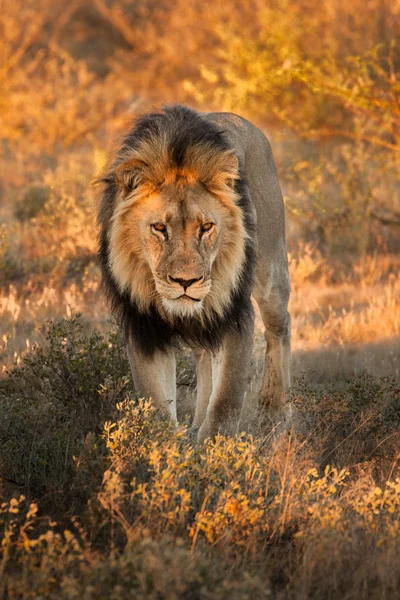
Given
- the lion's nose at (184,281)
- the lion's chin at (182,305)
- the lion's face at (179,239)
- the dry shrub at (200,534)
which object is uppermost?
the lion's face at (179,239)

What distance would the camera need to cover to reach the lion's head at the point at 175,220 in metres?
4.27

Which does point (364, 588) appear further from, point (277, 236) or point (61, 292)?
point (61, 292)

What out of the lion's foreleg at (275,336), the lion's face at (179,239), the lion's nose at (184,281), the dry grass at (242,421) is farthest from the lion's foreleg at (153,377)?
the lion's foreleg at (275,336)

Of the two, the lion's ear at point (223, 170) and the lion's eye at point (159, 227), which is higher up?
the lion's ear at point (223, 170)

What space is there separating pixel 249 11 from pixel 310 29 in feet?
19.2

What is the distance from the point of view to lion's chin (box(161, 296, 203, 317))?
434cm

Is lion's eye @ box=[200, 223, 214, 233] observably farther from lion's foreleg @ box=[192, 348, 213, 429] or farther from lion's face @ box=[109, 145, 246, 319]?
lion's foreleg @ box=[192, 348, 213, 429]

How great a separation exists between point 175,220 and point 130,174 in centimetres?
35

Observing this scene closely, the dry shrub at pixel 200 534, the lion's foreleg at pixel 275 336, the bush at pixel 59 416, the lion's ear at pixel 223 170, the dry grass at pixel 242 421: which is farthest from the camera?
the lion's foreleg at pixel 275 336

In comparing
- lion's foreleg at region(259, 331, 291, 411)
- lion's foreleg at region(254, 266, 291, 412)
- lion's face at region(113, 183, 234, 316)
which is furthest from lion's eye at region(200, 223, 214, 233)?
lion's foreleg at region(259, 331, 291, 411)

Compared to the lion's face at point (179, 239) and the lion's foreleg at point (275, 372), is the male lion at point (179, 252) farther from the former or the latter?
the lion's foreleg at point (275, 372)

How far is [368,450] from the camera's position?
4.91 m

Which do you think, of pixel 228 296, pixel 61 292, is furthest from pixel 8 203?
pixel 228 296

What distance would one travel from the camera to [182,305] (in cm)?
436
